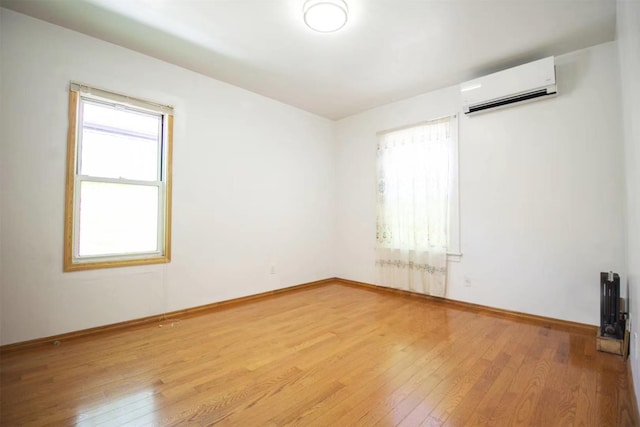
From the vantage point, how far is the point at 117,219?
287 cm

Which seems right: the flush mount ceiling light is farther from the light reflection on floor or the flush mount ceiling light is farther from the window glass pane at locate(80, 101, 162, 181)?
the light reflection on floor

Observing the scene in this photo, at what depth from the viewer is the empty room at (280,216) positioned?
1.78 metres

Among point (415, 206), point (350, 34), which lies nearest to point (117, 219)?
point (350, 34)

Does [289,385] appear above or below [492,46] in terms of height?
below

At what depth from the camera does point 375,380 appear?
189cm

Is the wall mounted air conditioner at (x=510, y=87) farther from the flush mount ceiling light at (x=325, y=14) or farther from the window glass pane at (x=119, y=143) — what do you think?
the window glass pane at (x=119, y=143)

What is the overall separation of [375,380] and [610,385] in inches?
59.9

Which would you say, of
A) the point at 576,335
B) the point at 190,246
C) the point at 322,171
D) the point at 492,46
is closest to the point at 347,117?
the point at 322,171

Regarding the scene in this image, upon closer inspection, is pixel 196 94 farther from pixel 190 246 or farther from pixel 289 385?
pixel 289 385

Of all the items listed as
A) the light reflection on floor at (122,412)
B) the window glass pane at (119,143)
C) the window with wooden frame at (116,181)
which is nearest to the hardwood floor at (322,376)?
the light reflection on floor at (122,412)

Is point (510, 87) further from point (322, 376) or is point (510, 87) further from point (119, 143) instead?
point (119, 143)

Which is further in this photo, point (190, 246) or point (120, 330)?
point (190, 246)

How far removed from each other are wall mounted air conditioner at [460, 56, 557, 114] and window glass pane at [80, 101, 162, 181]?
359 centimetres

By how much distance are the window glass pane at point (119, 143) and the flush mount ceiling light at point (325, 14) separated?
6.53ft
